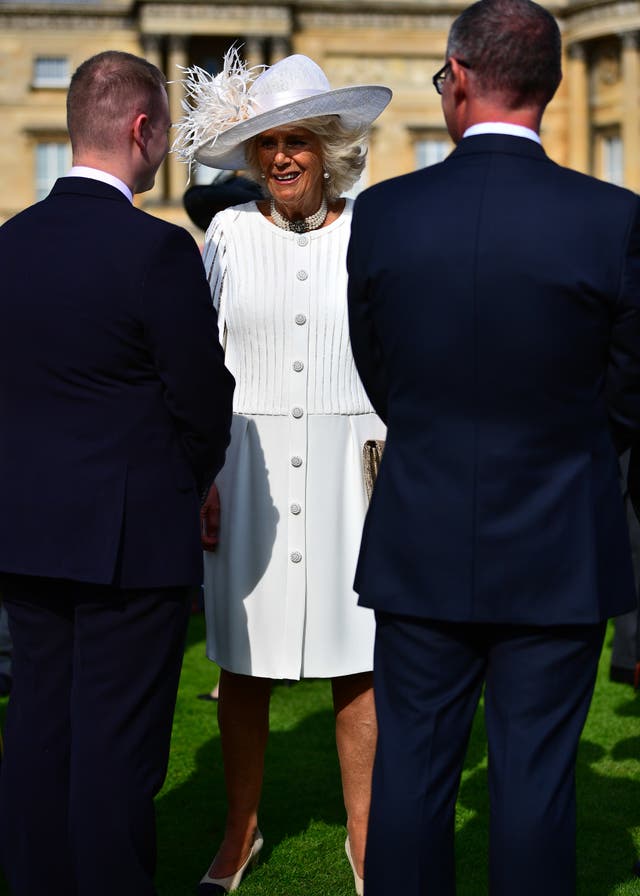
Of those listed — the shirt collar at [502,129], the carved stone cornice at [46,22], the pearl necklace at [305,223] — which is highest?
the carved stone cornice at [46,22]

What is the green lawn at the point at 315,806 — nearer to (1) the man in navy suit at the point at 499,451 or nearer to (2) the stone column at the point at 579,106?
(1) the man in navy suit at the point at 499,451

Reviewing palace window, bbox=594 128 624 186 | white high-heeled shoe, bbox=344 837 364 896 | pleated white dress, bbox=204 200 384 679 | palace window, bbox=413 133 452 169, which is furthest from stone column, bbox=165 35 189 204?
white high-heeled shoe, bbox=344 837 364 896

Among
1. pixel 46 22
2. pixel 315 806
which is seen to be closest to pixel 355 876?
pixel 315 806

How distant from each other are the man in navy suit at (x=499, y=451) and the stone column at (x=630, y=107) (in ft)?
132

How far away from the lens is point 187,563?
3.26 m

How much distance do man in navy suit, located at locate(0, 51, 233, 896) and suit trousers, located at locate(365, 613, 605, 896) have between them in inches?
23.0

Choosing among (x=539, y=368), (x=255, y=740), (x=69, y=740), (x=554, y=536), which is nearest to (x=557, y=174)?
(x=539, y=368)

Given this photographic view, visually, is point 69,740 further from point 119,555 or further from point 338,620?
point 338,620

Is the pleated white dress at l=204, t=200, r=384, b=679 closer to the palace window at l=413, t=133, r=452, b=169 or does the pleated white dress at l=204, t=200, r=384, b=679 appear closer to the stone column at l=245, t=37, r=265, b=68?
the palace window at l=413, t=133, r=452, b=169

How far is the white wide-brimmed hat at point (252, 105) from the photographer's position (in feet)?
12.9

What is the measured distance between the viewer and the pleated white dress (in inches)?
158

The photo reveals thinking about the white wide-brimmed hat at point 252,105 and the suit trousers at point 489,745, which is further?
the white wide-brimmed hat at point 252,105

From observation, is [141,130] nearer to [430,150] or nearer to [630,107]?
[430,150]

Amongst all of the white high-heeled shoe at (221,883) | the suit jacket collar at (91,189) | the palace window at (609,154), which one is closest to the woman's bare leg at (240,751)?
the white high-heeled shoe at (221,883)
